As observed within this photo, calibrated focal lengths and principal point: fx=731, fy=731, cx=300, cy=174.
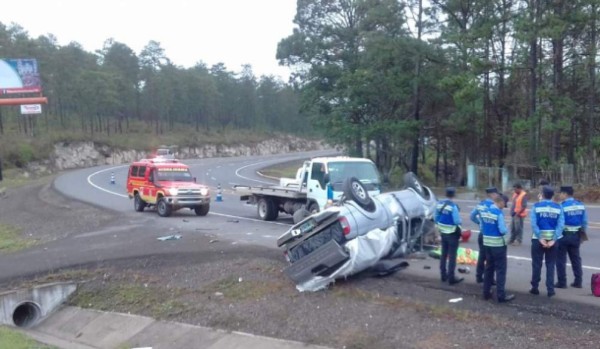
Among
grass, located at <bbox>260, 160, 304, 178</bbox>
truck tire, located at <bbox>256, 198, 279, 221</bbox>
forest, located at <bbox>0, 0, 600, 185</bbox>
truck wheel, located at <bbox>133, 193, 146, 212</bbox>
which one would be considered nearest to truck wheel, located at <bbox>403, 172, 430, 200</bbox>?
truck tire, located at <bbox>256, 198, 279, 221</bbox>

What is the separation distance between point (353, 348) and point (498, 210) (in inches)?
116

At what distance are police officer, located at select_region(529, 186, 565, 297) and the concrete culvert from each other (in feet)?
33.3

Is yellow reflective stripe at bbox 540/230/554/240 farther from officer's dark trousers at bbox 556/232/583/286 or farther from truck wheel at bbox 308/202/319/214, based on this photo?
truck wheel at bbox 308/202/319/214

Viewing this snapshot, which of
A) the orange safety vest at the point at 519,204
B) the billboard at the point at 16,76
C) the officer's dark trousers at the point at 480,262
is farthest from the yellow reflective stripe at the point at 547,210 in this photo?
the billboard at the point at 16,76

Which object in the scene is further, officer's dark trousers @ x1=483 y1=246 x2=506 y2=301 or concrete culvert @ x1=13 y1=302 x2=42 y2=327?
concrete culvert @ x1=13 y1=302 x2=42 y2=327

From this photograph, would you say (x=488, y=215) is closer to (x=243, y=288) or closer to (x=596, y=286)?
(x=596, y=286)

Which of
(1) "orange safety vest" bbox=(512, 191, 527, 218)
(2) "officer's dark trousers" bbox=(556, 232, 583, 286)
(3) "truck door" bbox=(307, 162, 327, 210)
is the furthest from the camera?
(3) "truck door" bbox=(307, 162, 327, 210)

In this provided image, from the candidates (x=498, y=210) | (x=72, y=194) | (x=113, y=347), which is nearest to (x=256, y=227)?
(x=113, y=347)

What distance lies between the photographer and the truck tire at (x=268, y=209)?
23469 millimetres

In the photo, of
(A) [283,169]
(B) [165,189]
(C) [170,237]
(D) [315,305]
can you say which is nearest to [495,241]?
(D) [315,305]

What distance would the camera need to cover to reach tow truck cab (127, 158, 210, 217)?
84.1ft

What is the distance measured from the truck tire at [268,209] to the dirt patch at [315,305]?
18.1 ft

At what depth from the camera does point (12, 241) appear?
2386 cm

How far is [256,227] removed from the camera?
22141mm
